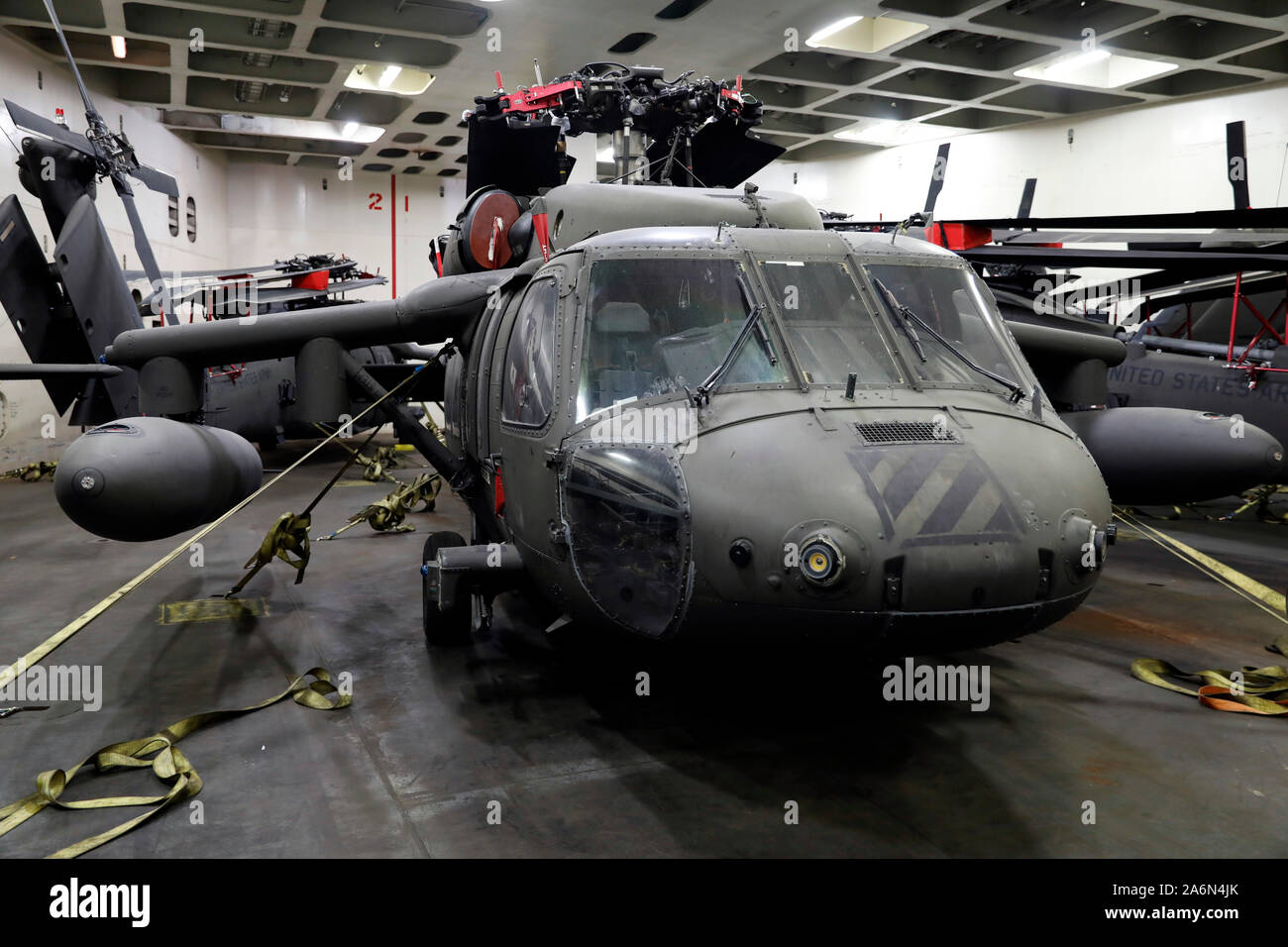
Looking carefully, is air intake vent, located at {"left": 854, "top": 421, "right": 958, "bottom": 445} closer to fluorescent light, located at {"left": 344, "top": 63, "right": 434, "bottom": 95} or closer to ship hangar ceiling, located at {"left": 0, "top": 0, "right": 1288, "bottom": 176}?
ship hangar ceiling, located at {"left": 0, "top": 0, "right": 1288, "bottom": 176}

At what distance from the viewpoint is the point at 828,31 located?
44.5ft

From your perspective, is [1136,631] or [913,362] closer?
[913,362]

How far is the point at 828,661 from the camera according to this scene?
3.29 m

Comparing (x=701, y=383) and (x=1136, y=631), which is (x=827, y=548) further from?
(x=1136, y=631)

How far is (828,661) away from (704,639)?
451 mm

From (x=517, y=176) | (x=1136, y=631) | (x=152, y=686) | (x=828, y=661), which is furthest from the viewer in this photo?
(x=517, y=176)

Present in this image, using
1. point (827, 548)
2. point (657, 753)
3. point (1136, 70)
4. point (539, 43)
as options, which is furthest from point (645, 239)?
point (1136, 70)

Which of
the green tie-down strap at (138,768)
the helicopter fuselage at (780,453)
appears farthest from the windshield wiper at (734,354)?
the green tie-down strap at (138,768)

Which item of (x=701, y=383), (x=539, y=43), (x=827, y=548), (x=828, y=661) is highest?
(x=539, y=43)

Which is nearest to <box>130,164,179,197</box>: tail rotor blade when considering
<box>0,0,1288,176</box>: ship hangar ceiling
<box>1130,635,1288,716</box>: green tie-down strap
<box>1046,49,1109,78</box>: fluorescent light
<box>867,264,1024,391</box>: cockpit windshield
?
<box>0,0,1288,176</box>: ship hangar ceiling

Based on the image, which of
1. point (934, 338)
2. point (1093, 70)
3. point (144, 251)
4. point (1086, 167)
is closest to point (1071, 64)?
point (1093, 70)

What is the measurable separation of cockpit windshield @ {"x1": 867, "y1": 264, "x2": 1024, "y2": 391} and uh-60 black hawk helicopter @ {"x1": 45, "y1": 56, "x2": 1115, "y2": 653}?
1 centimetres

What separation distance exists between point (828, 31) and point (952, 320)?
10994 mm

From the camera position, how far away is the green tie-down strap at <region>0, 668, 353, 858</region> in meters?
3.31
